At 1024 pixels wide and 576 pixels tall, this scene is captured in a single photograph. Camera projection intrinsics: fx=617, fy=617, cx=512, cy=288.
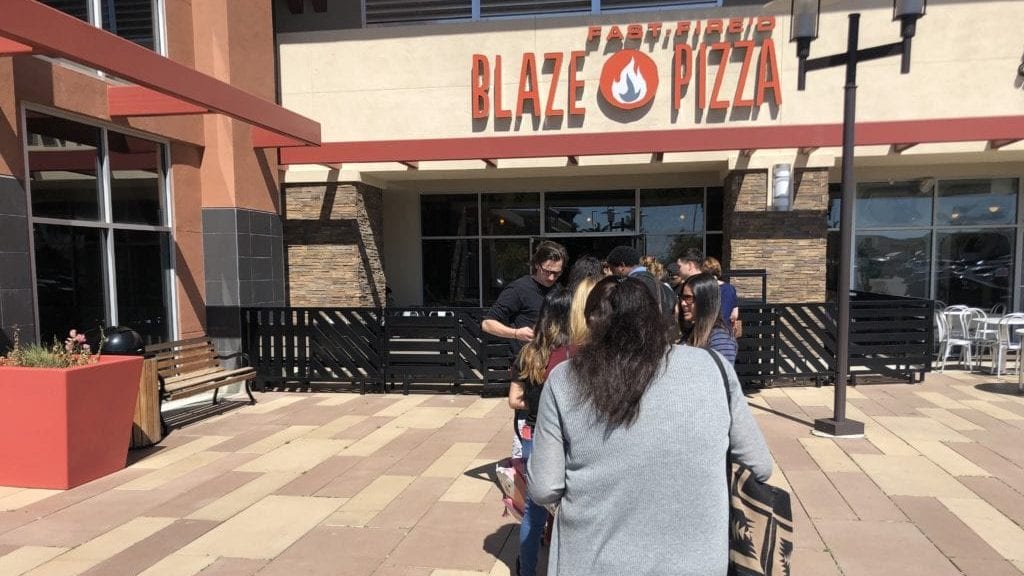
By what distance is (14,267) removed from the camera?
5.65 metres

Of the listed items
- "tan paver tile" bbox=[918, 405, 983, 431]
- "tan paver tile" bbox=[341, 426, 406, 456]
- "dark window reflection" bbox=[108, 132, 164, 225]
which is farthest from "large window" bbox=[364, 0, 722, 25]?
"tan paver tile" bbox=[341, 426, 406, 456]

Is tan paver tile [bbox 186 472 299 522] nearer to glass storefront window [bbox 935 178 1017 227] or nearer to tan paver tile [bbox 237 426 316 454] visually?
tan paver tile [bbox 237 426 316 454]

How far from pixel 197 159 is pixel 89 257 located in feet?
7.07

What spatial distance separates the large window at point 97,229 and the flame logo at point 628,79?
6562mm

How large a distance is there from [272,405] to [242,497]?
10.3 feet

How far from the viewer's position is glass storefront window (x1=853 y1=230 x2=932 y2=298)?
1118cm

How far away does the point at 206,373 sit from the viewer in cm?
706

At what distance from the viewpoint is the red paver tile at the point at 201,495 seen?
4254 millimetres

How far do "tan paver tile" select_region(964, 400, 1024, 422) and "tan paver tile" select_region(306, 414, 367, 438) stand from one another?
6740mm

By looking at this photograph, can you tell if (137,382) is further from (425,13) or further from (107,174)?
(425,13)

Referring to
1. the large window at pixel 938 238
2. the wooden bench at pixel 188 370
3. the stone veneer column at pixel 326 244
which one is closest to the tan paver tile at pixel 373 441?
the wooden bench at pixel 188 370

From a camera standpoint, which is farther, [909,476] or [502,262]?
[502,262]

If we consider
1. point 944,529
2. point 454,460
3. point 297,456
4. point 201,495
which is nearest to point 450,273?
point 297,456

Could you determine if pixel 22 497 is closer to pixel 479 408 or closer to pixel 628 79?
pixel 479 408
